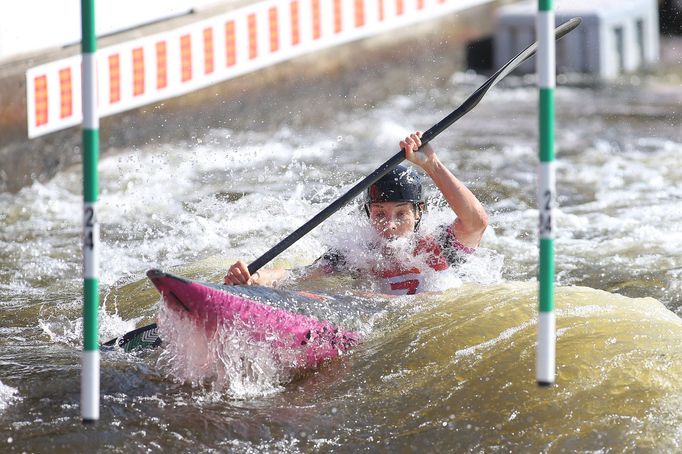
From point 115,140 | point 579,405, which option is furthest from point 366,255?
point 115,140

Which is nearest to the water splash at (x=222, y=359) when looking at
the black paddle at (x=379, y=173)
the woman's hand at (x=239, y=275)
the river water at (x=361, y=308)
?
the river water at (x=361, y=308)

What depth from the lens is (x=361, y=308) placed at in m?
5.45

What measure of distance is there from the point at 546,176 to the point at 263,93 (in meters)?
6.92

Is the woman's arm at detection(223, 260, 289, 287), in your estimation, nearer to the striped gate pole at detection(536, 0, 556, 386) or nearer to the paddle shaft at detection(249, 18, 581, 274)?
the paddle shaft at detection(249, 18, 581, 274)

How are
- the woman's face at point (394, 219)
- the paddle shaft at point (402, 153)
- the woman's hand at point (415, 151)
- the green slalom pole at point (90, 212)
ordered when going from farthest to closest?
the woman's face at point (394, 219), the woman's hand at point (415, 151), the paddle shaft at point (402, 153), the green slalom pole at point (90, 212)

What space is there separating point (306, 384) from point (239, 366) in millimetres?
304

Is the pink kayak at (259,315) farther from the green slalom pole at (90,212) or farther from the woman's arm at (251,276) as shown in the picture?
the green slalom pole at (90,212)

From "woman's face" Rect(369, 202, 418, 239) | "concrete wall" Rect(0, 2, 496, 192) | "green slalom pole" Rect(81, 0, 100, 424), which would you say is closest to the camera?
"green slalom pole" Rect(81, 0, 100, 424)

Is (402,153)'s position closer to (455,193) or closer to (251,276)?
(455,193)

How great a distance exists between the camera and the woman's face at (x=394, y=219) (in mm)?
5730

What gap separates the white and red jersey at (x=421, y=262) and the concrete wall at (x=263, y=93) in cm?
394

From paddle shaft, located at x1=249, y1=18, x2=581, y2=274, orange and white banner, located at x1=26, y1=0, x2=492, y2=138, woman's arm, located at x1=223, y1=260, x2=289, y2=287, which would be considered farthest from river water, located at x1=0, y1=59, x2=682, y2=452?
orange and white banner, located at x1=26, y1=0, x2=492, y2=138

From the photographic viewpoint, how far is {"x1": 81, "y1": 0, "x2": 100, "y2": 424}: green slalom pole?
3857 millimetres

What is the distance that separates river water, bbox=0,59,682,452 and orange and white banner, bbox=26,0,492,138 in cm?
53
